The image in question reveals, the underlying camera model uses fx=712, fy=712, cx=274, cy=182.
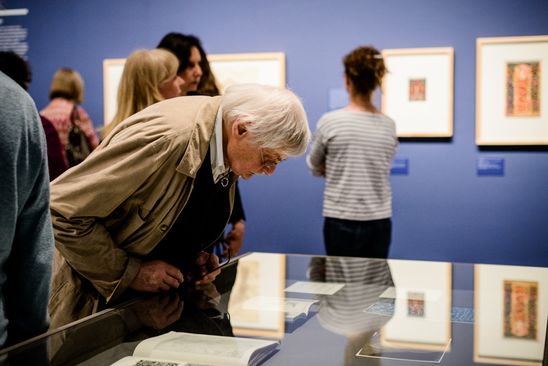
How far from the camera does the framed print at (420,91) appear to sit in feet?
18.1

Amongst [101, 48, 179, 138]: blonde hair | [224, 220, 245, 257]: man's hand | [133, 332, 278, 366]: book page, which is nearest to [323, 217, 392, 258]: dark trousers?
[224, 220, 245, 257]: man's hand

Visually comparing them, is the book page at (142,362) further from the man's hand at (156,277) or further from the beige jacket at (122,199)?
the man's hand at (156,277)

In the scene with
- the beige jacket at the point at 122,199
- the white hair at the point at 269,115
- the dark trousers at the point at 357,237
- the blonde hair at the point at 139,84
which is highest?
the blonde hair at the point at 139,84

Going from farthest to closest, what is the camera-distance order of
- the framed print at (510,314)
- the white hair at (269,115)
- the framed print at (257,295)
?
the white hair at (269,115)
the framed print at (257,295)
the framed print at (510,314)

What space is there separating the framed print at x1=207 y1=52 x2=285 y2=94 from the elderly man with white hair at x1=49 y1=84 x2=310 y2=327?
361 centimetres

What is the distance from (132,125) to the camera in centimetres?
228

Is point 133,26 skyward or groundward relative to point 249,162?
skyward

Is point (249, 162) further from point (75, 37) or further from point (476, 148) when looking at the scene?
point (75, 37)

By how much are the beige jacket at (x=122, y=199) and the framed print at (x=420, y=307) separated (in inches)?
30.7

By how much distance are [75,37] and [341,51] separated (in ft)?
8.26

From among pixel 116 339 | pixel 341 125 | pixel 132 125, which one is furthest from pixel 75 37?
pixel 116 339

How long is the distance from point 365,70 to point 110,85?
2945 millimetres

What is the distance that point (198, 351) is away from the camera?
5.47 ft

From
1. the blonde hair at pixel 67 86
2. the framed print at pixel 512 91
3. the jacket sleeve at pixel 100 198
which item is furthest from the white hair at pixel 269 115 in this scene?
the framed print at pixel 512 91
